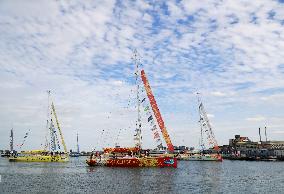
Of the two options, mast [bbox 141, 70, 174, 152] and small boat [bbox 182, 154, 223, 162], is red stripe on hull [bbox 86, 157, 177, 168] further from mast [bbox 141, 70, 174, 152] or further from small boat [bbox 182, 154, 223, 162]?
small boat [bbox 182, 154, 223, 162]

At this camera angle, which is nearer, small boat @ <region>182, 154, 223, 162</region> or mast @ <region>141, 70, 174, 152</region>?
mast @ <region>141, 70, 174, 152</region>

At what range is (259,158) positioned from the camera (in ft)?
566

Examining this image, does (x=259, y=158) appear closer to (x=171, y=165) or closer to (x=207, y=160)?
(x=207, y=160)

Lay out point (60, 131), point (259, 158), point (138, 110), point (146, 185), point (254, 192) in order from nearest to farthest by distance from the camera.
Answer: point (254, 192), point (146, 185), point (138, 110), point (60, 131), point (259, 158)

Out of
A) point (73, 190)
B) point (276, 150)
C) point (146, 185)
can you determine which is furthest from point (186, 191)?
point (276, 150)

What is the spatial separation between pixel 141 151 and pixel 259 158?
90.2 m

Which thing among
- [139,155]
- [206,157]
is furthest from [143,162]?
[206,157]

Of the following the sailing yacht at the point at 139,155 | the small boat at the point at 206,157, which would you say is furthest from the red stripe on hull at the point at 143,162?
the small boat at the point at 206,157

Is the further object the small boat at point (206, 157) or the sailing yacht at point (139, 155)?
the small boat at point (206, 157)

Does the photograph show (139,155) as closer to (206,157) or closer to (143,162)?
(143,162)

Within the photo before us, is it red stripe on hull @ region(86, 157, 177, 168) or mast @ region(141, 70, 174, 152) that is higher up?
mast @ region(141, 70, 174, 152)

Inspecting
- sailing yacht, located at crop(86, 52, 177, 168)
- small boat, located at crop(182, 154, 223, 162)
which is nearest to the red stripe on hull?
sailing yacht, located at crop(86, 52, 177, 168)

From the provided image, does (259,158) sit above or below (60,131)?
below

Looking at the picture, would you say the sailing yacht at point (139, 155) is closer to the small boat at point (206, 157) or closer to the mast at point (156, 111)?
the mast at point (156, 111)
